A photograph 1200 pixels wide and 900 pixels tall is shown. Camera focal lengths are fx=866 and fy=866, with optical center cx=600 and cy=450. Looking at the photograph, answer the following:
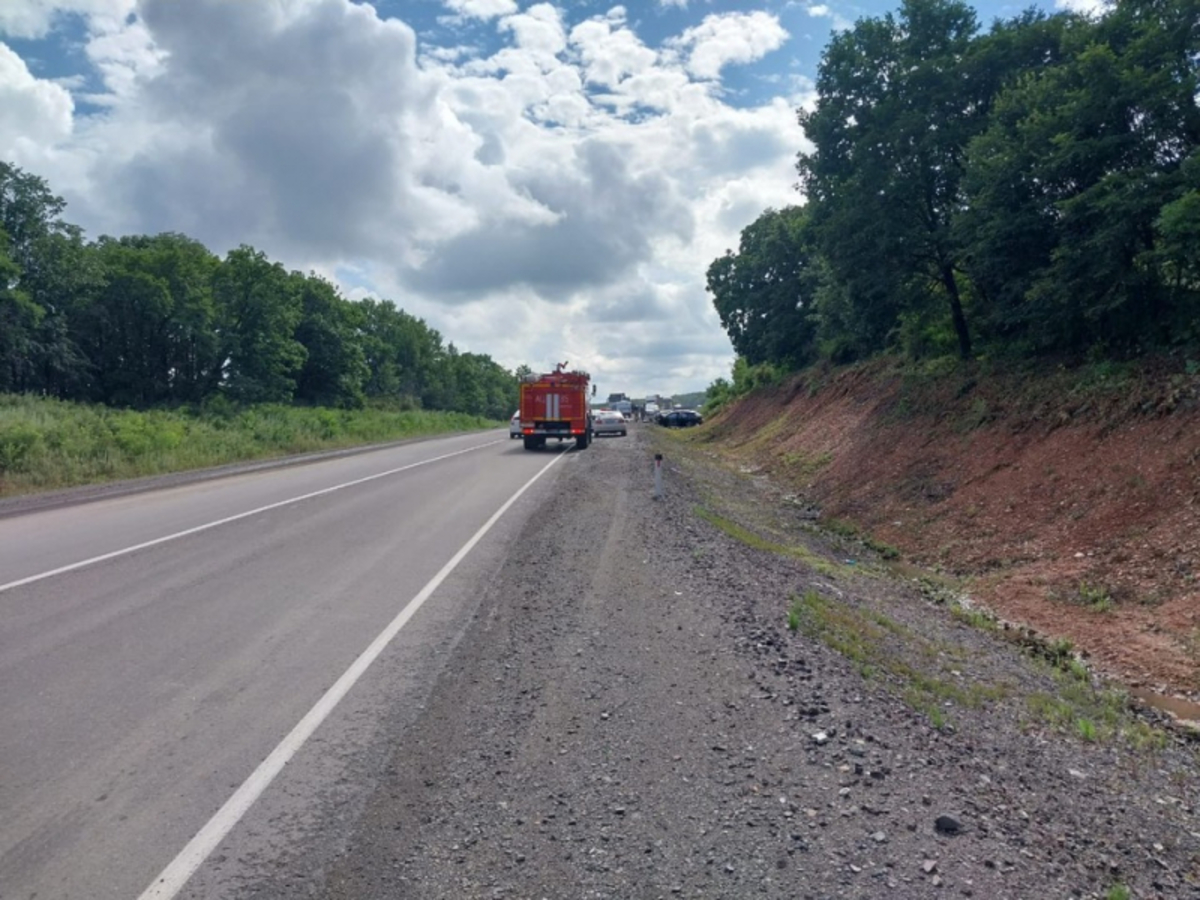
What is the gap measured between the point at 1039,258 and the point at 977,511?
6.66 metres

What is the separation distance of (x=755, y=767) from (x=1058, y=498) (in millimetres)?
11350

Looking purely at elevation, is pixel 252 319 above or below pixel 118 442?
above

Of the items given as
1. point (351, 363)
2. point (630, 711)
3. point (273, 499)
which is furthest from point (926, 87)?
point (351, 363)

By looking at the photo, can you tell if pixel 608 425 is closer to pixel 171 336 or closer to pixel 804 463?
pixel 804 463

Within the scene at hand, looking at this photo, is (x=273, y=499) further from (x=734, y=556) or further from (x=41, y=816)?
(x=41, y=816)

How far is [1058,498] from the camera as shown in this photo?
14.0 m

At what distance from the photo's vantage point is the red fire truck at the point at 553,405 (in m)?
33.9

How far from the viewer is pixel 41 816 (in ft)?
14.1

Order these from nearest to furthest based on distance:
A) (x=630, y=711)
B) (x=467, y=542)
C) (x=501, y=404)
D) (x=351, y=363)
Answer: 1. (x=630, y=711)
2. (x=467, y=542)
3. (x=351, y=363)
4. (x=501, y=404)

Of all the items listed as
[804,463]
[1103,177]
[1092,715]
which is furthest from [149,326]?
[1092,715]

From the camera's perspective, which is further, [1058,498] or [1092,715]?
[1058,498]

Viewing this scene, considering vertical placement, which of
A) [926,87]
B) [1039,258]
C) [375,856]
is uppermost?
[926,87]

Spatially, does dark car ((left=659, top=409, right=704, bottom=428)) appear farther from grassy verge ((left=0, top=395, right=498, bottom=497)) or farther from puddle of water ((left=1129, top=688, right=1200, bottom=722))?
puddle of water ((left=1129, top=688, right=1200, bottom=722))

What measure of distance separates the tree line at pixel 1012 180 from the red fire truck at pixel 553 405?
10388 mm
